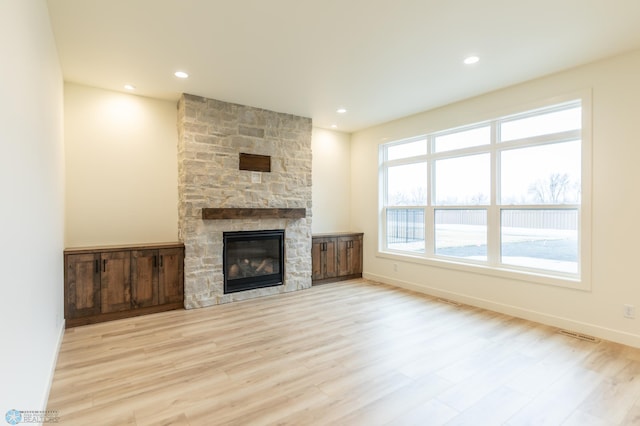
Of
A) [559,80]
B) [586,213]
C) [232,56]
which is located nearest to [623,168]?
[586,213]

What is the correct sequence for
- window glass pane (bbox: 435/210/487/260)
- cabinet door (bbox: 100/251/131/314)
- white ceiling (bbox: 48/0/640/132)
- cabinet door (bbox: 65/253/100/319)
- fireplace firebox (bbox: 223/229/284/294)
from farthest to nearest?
fireplace firebox (bbox: 223/229/284/294) < window glass pane (bbox: 435/210/487/260) < cabinet door (bbox: 100/251/131/314) < cabinet door (bbox: 65/253/100/319) < white ceiling (bbox: 48/0/640/132)

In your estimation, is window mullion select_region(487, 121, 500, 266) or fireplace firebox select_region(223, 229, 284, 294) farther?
fireplace firebox select_region(223, 229, 284, 294)

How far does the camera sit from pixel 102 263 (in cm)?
401

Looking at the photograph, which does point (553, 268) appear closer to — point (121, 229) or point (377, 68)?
point (377, 68)

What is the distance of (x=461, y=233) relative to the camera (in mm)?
4988

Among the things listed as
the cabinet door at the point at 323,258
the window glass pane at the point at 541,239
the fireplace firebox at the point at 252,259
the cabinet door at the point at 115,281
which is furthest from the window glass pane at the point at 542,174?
the cabinet door at the point at 115,281

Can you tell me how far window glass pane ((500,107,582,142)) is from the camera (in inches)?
149

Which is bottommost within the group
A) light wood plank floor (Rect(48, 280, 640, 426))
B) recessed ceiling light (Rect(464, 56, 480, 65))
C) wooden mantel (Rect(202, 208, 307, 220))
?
light wood plank floor (Rect(48, 280, 640, 426))

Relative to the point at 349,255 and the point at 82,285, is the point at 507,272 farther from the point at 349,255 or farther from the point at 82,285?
the point at 82,285

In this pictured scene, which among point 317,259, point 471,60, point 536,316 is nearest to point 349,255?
point 317,259

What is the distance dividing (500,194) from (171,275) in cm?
464

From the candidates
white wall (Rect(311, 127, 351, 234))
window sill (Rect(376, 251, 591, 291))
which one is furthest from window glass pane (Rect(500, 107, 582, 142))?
white wall (Rect(311, 127, 351, 234))

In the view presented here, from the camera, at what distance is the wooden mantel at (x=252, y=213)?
462cm

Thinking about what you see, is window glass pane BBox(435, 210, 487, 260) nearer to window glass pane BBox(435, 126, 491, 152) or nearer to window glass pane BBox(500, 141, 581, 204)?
window glass pane BBox(500, 141, 581, 204)
